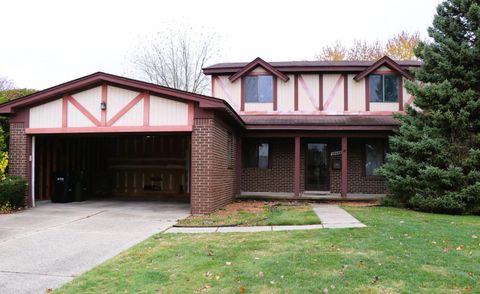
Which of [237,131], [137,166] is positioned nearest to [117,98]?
[237,131]

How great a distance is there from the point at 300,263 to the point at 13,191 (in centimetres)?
982

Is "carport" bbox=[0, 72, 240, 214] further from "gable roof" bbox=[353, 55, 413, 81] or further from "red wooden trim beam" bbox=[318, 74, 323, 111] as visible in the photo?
"gable roof" bbox=[353, 55, 413, 81]

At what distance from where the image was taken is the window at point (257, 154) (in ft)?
55.1

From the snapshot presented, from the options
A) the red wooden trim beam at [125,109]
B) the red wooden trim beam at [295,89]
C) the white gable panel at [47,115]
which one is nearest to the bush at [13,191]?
the white gable panel at [47,115]

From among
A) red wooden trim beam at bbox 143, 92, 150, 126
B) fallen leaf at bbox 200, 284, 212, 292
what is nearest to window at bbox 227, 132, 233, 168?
red wooden trim beam at bbox 143, 92, 150, 126

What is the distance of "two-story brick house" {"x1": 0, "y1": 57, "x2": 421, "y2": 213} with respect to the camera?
1193 centimetres

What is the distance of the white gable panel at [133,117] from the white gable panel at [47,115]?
83.2 inches

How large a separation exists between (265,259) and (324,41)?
33.3m

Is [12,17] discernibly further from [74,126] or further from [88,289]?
[88,289]

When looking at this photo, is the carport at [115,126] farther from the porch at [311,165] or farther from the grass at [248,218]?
the porch at [311,165]

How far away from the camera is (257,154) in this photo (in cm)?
1684

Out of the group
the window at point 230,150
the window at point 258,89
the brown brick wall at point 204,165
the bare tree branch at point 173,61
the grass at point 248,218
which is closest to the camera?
the grass at point 248,218

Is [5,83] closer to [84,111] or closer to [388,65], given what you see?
[84,111]

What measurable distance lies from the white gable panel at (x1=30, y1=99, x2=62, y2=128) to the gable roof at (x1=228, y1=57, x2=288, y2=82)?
284 inches
